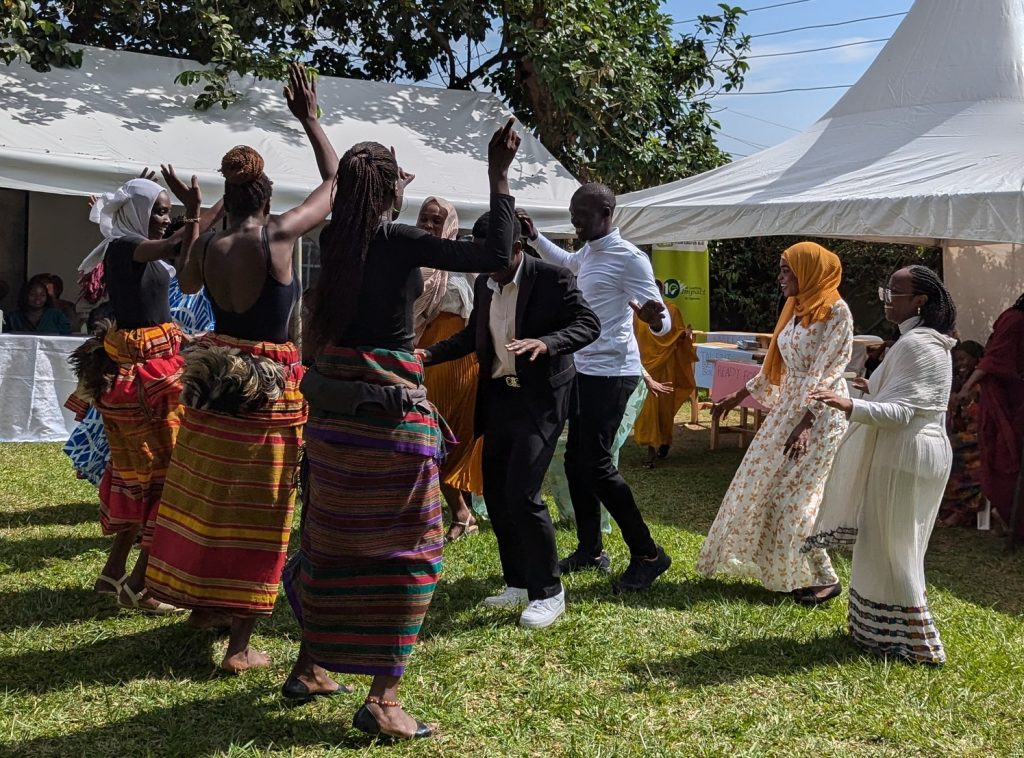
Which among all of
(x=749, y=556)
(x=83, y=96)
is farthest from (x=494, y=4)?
(x=749, y=556)

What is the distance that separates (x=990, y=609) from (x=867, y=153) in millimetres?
4043

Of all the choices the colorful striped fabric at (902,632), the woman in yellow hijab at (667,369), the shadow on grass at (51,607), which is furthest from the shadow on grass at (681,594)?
the woman in yellow hijab at (667,369)

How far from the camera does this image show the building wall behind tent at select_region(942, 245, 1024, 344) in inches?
366

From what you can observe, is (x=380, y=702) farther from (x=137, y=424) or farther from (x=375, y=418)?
(x=137, y=424)

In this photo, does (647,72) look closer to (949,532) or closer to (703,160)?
(703,160)

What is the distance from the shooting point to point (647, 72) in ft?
41.4

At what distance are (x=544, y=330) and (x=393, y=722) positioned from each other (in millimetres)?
1814

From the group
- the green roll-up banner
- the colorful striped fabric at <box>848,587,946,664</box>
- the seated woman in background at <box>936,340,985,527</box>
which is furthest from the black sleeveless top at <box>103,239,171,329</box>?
the green roll-up banner

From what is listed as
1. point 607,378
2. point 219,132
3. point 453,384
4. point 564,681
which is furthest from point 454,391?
point 219,132

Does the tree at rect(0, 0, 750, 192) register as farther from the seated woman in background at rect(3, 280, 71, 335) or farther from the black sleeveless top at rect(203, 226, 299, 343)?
the black sleeveless top at rect(203, 226, 299, 343)

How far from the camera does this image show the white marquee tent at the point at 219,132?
28.1 feet

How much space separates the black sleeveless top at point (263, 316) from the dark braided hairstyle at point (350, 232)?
1.69 feet

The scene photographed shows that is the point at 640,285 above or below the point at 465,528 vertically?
above

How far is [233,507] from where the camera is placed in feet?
11.6
